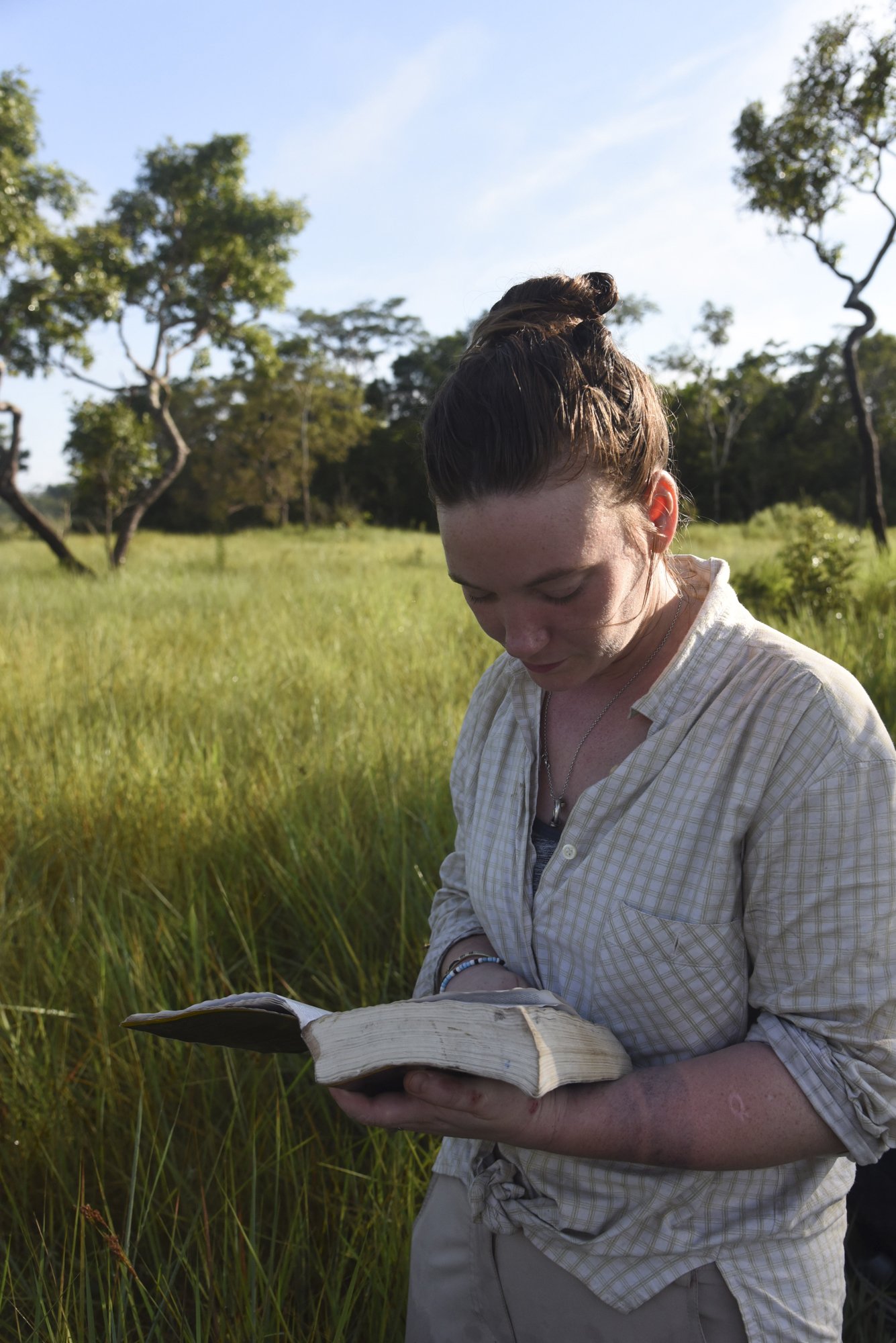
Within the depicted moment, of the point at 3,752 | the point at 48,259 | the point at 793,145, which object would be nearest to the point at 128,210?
the point at 48,259

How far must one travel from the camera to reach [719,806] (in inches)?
37.3

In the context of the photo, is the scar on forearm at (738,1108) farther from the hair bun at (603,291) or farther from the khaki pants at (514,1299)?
the hair bun at (603,291)

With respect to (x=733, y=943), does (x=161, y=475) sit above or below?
above

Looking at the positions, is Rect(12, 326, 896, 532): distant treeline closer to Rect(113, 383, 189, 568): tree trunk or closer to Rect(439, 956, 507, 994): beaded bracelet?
Rect(113, 383, 189, 568): tree trunk

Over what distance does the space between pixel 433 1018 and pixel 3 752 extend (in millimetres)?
3027

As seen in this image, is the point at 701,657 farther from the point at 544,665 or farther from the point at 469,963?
the point at 469,963

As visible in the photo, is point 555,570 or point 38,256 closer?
point 555,570

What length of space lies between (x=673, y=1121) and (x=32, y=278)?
1487 cm

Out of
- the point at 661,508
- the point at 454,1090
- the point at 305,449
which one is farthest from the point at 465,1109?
the point at 305,449

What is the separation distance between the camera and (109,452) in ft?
47.3

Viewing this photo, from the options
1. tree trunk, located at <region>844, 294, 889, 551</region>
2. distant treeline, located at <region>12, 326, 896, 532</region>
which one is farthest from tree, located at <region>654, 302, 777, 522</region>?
tree trunk, located at <region>844, 294, 889, 551</region>

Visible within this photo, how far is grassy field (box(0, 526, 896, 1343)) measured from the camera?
1.37 metres

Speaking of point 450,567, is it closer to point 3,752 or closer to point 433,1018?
point 433,1018

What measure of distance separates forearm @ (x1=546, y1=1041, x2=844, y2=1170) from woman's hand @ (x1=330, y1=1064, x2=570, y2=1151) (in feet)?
0.05
